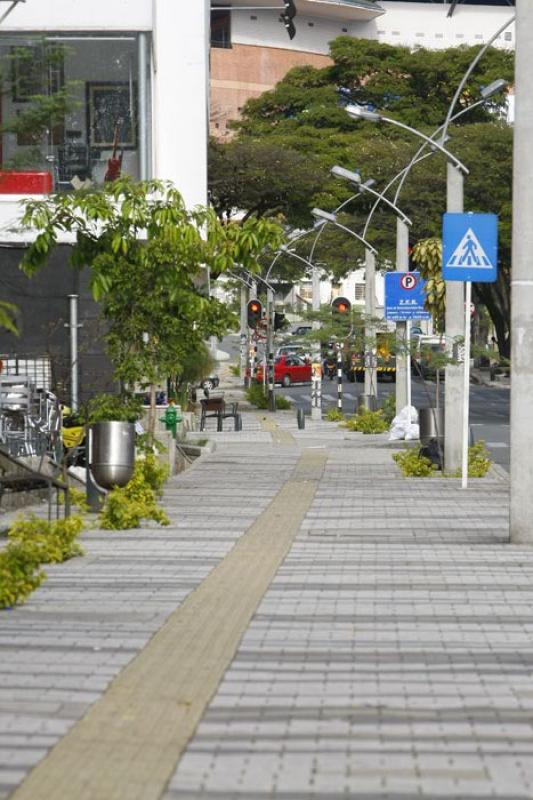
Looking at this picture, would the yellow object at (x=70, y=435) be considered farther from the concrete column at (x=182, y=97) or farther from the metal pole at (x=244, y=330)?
the metal pole at (x=244, y=330)

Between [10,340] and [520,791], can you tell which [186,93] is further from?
[520,791]

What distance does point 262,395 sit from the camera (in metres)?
64.6

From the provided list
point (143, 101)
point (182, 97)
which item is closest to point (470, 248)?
point (143, 101)

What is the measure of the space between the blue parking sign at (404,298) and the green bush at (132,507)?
1650cm

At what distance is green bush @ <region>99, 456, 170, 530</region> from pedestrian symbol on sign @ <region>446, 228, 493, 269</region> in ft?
15.8

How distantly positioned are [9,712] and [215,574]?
5010 millimetres

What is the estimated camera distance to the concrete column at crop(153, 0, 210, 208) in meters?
37.0

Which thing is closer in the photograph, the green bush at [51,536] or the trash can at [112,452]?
the green bush at [51,536]

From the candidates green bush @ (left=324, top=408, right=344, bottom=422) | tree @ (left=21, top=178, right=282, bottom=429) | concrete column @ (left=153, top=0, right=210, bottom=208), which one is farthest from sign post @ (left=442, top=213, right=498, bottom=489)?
green bush @ (left=324, top=408, right=344, bottom=422)

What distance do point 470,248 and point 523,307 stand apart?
537cm

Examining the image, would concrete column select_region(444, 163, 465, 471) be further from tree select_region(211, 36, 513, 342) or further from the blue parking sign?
tree select_region(211, 36, 513, 342)

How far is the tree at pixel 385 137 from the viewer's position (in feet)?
229

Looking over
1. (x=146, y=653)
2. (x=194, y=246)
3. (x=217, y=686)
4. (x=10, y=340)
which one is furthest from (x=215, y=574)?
(x=10, y=340)

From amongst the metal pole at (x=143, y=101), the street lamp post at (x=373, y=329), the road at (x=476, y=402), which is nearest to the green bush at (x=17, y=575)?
the road at (x=476, y=402)
